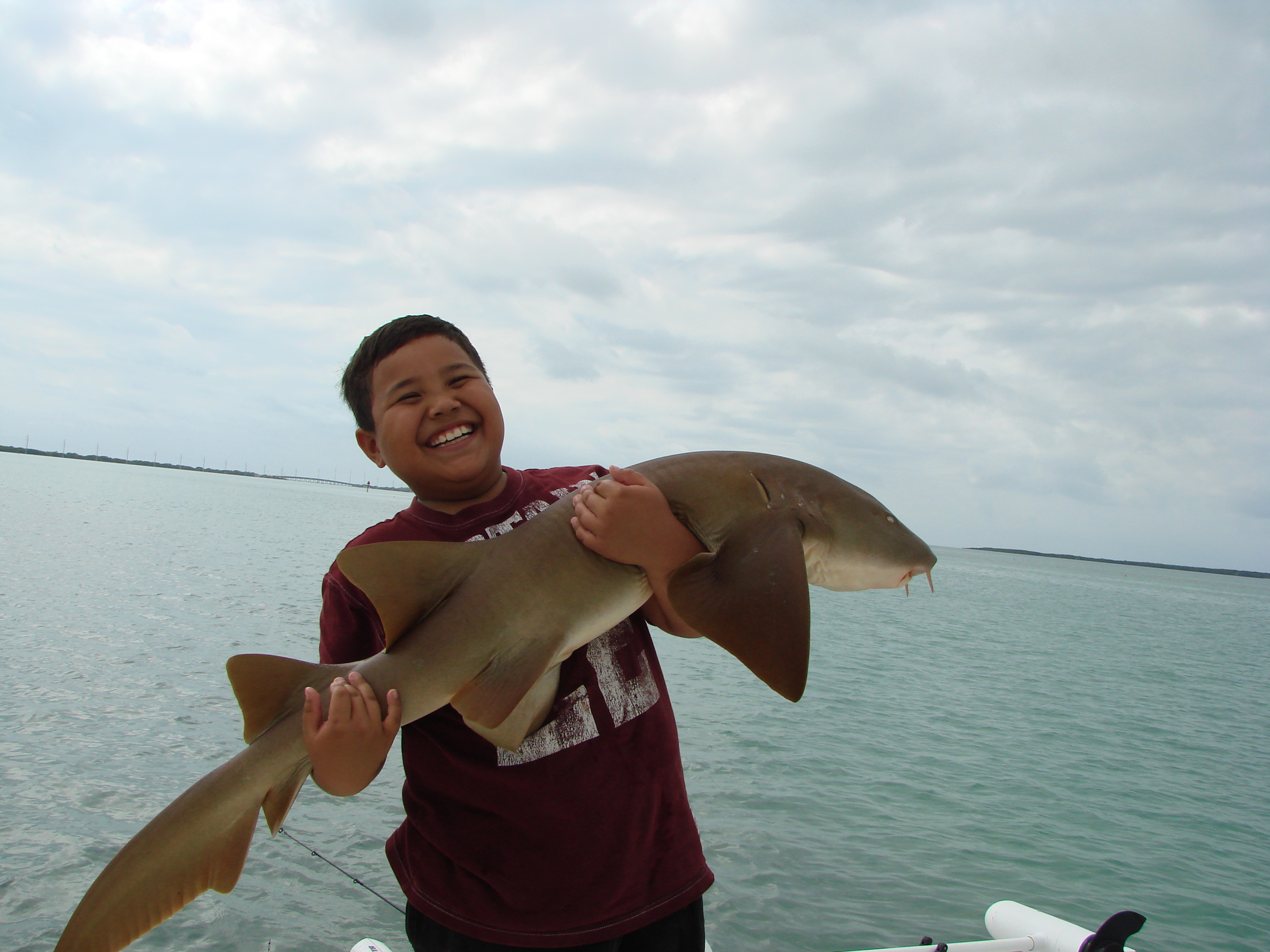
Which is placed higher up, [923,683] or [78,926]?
[78,926]

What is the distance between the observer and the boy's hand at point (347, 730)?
68.6 inches

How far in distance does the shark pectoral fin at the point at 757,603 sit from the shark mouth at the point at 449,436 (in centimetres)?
80

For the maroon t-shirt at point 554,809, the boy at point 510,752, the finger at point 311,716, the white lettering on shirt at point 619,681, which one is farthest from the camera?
the white lettering on shirt at point 619,681

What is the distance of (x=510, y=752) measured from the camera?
2.05 metres

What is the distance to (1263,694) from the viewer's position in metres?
19.0

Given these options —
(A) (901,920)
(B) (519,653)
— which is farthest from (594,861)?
(A) (901,920)

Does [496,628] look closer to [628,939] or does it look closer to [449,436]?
[449,436]

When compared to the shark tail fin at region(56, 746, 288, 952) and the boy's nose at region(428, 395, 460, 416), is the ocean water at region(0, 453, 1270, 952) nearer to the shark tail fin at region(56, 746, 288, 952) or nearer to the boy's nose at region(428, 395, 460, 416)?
the shark tail fin at region(56, 746, 288, 952)

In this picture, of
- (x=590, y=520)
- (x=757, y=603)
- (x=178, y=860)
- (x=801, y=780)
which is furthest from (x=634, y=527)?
(x=801, y=780)

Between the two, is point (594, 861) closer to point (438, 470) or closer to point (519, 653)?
point (519, 653)

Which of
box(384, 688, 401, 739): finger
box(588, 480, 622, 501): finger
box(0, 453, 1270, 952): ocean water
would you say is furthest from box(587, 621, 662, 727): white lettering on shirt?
box(0, 453, 1270, 952): ocean water

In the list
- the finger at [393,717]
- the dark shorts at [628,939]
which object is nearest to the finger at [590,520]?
the finger at [393,717]

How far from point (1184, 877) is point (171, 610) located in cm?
1628

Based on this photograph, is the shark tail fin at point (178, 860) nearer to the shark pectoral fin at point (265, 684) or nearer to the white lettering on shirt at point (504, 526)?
the shark pectoral fin at point (265, 684)
